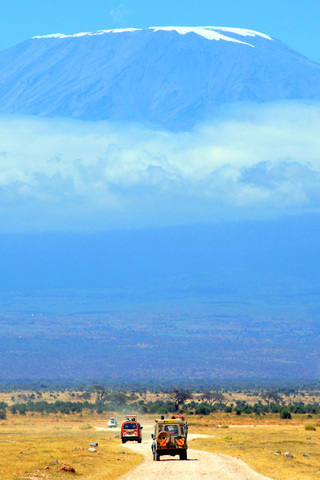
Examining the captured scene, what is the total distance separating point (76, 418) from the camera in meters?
94.5

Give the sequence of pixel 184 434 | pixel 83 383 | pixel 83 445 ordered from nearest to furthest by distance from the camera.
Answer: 1. pixel 184 434
2. pixel 83 445
3. pixel 83 383

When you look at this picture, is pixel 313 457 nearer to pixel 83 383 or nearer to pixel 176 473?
pixel 176 473

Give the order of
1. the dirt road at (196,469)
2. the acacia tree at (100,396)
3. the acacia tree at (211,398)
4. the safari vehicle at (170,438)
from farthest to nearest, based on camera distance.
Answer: the acacia tree at (211,398) < the acacia tree at (100,396) < the safari vehicle at (170,438) < the dirt road at (196,469)

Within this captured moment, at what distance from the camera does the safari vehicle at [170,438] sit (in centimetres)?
4078

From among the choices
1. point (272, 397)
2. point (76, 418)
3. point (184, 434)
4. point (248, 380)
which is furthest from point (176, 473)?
point (248, 380)

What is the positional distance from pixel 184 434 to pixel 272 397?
301 ft

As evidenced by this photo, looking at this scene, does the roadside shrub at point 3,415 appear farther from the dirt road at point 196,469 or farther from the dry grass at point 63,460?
the dirt road at point 196,469

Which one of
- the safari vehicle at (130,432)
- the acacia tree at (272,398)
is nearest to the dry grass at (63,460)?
the safari vehicle at (130,432)

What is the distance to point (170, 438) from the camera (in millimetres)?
41406

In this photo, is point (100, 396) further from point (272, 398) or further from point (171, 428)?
point (171, 428)

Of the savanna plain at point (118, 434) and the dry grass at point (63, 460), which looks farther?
the savanna plain at point (118, 434)

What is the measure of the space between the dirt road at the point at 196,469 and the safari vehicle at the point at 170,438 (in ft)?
1.67

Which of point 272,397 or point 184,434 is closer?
point 184,434

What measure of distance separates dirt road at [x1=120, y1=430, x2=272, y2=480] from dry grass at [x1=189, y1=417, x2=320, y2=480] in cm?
102
